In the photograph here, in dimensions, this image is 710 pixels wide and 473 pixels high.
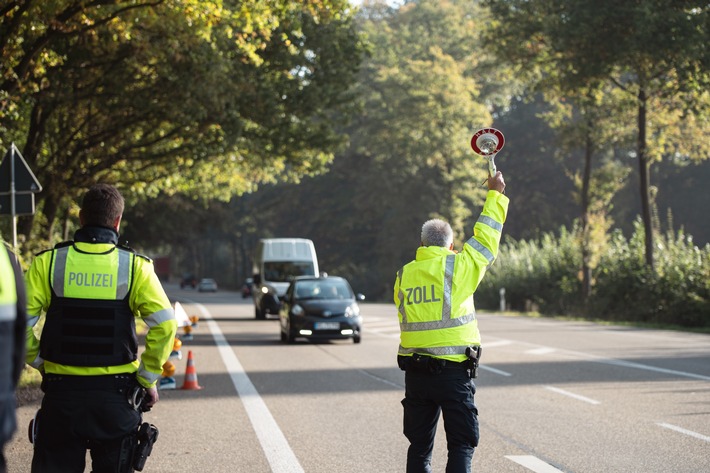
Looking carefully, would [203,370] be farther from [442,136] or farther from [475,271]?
[442,136]

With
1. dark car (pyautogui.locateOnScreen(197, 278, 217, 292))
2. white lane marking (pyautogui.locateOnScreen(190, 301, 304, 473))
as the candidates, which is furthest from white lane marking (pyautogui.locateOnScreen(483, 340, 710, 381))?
dark car (pyautogui.locateOnScreen(197, 278, 217, 292))

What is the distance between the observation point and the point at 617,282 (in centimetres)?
3572

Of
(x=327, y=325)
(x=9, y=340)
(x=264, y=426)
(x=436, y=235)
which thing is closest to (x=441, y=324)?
(x=436, y=235)

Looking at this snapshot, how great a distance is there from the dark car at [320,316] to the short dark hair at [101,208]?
17.5m

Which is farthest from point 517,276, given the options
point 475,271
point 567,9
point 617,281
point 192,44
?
point 475,271

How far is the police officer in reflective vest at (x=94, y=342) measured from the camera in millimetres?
4965

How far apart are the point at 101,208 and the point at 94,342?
0.63 m

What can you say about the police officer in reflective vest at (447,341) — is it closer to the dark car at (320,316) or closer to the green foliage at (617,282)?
the dark car at (320,316)

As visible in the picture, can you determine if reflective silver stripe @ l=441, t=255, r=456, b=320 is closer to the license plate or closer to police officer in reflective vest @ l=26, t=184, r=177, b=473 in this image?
police officer in reflective vest @ l=26, t=184, r=177, b=473

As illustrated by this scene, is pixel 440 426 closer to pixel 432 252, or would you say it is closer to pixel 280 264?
pixel 432 252

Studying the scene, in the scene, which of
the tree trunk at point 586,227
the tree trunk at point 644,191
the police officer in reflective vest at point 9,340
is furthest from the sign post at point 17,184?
the tree trunk at point 586,227

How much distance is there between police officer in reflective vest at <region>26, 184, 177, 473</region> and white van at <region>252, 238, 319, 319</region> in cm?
2880

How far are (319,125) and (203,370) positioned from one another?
13.8m

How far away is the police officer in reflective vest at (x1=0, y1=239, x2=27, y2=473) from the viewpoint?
3078 millimetres
